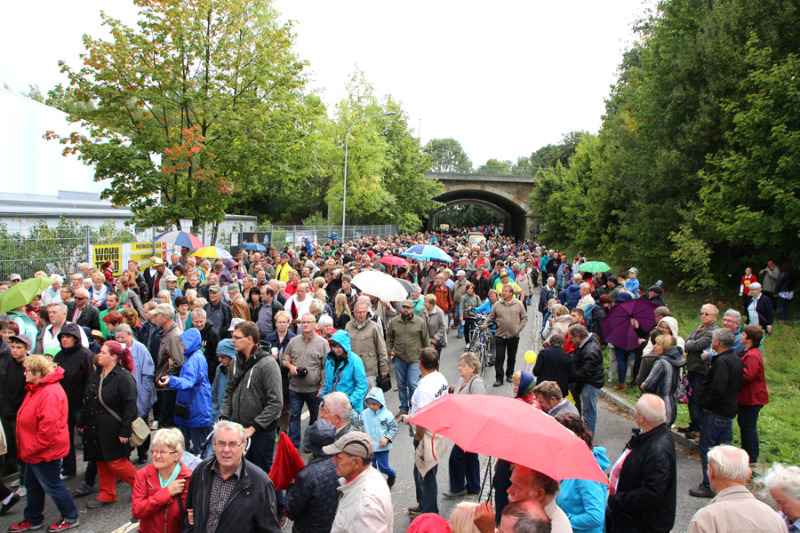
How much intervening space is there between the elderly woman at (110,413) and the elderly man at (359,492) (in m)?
2.87

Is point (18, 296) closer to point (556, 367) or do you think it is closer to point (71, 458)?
point (71, 458)

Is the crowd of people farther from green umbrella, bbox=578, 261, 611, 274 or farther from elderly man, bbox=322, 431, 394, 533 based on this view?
green umbrella, bbox=578, 261, 611, 274

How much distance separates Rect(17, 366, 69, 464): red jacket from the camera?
490 cm

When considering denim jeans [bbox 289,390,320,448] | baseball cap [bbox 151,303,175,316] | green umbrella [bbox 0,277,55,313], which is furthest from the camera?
green umbrella [bbox 0,277,55,313]

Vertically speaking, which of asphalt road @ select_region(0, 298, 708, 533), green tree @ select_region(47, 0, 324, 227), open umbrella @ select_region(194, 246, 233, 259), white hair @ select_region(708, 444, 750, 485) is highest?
green tree @ select_region(47, 0, 324, 227)

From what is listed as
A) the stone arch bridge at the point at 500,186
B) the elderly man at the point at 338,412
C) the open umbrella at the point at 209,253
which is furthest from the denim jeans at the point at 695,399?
the stone arch bridge at the point at 500,186

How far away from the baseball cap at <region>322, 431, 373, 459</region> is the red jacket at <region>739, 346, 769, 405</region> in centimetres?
487

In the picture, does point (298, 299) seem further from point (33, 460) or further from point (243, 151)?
point (243, 151)

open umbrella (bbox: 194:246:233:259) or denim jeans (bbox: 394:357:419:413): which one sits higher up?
open umbrella (bbox: 194:246:233:259)

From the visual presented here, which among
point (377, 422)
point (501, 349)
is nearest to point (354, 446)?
point (377, 422)

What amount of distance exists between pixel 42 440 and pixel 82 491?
3.93ft

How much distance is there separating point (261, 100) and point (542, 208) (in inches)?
1147

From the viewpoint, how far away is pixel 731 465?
11.0 feet

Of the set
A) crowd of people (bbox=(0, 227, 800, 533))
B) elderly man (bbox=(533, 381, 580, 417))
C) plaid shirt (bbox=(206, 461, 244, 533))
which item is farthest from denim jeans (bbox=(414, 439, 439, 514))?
plaid shirt (bbox=(206, 461, 244, 533))
